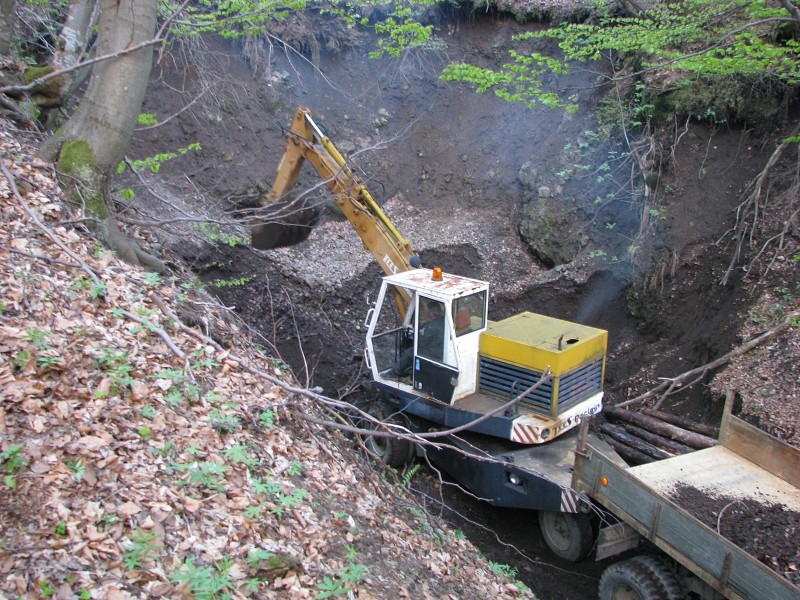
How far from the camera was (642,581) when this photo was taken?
5.27 m

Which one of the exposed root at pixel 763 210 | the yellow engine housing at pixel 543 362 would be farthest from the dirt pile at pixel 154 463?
the exposed root at pixel 763 210

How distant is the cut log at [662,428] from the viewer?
736 cm

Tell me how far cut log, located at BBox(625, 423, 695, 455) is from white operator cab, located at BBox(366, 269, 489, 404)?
2.28m

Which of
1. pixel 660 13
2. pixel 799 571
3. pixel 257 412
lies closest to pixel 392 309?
pixel 257 412

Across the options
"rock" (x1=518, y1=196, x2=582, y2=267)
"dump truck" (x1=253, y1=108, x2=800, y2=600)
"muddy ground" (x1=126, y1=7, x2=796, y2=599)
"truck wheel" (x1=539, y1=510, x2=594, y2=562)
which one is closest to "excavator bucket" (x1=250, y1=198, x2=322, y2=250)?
"muddy ground" (x1=126, y1=7, x2=796, y2=599)

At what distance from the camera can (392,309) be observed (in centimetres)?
862

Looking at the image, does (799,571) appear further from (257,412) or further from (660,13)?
(660,13)

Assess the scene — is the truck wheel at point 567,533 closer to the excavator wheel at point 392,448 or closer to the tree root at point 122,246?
the excavator wheel at point 392,448

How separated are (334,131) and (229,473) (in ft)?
41.6

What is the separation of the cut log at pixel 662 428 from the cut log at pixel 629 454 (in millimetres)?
521

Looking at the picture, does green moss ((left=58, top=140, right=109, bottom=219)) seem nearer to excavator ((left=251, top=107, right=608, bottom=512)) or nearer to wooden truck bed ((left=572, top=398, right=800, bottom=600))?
excavator ((left=251, top=107, right=608, bottom=512))

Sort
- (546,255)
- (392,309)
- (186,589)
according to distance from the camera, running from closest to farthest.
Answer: (186,589) < (392,309) < (546,255)

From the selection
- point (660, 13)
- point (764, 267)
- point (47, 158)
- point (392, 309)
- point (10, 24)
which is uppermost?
point (660, 13)

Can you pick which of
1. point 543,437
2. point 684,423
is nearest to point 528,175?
point 684,423
